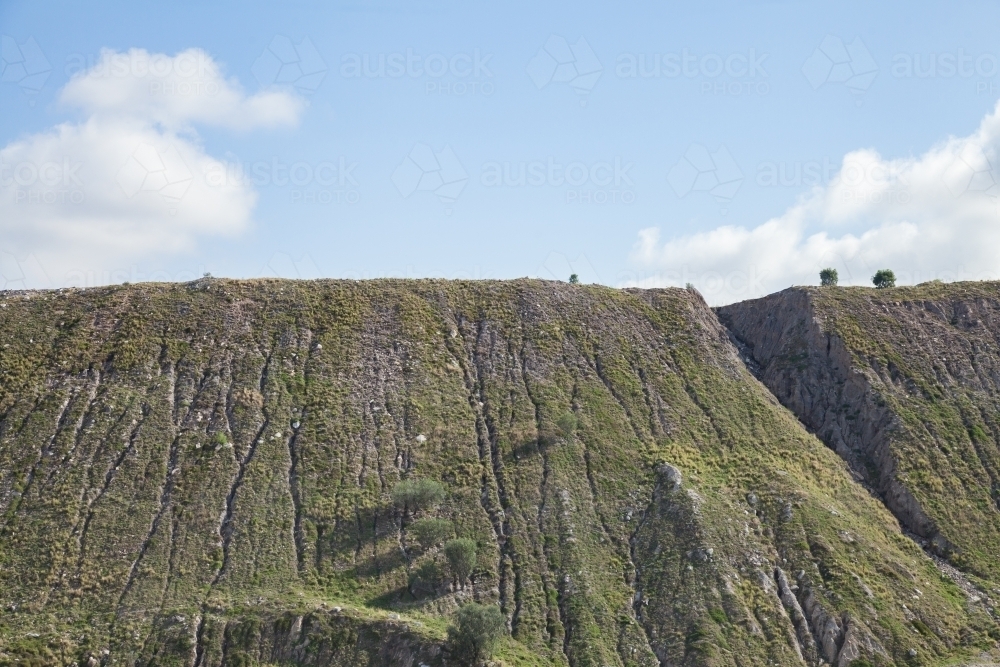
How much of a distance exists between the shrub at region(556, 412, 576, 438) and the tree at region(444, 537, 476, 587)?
50.7 feet

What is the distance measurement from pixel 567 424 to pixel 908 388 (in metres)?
34.3

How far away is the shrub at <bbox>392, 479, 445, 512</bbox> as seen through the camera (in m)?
62.9

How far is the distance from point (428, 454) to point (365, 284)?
77.3 feet

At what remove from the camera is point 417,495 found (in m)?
62.8

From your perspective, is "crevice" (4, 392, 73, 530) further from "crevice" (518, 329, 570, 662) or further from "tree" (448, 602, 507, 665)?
"crevice" (518, 329, 570, 662)

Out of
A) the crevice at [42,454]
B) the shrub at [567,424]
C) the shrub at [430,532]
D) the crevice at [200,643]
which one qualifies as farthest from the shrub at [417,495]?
the crevice at [42,454]

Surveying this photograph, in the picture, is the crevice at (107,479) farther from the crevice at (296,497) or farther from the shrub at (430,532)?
the shrub at (430,532)

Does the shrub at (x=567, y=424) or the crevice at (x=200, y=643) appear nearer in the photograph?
the crevice at (x=200, y=643)

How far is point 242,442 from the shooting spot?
66938mm

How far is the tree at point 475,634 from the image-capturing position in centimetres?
5188

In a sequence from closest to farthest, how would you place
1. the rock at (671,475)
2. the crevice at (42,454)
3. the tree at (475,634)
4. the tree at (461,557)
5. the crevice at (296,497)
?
the tree at (475,634) → the tree at (461,557) → the crevice at (296,497) → the crevice at (42,454) → the rock at (671,475)

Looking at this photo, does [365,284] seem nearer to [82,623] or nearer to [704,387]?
[704,387]

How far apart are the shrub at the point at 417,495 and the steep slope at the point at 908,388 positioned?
123 ft

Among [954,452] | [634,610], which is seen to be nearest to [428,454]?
[634,610]
